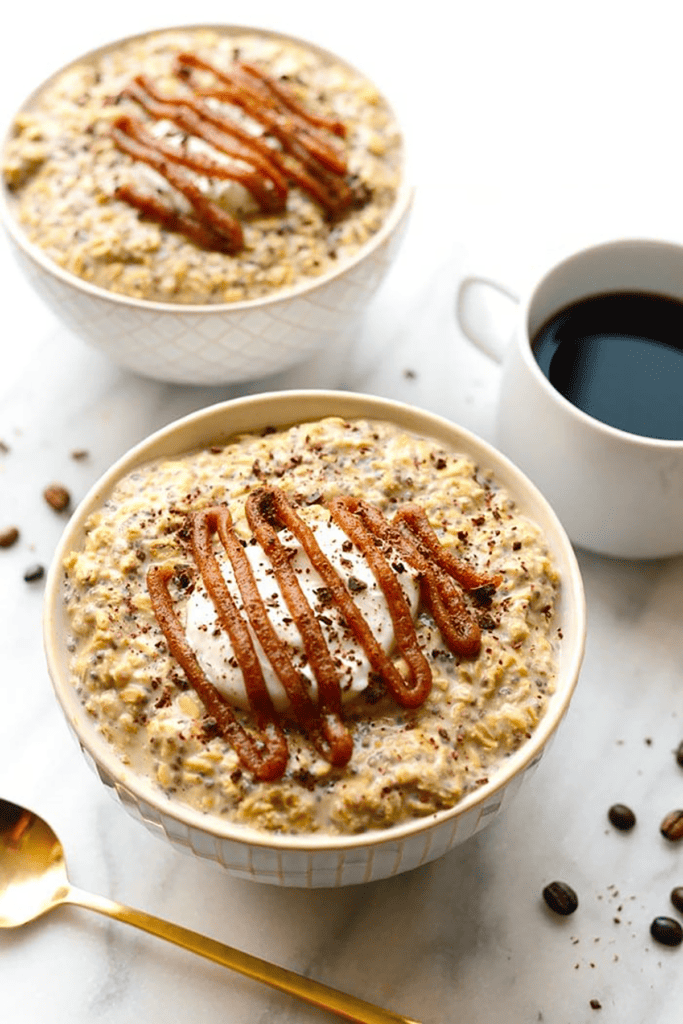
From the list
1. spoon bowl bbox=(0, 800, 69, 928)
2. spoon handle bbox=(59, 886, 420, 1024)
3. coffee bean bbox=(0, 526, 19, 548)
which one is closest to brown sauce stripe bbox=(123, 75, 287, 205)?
coffee bean bbox=(0, 526, 19, 548)

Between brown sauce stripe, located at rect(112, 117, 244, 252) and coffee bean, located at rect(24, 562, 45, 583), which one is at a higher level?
brown sauce stripe, located at rect(112, 117, 244, 252)

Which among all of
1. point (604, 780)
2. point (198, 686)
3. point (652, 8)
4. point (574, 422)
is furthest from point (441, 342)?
point (652, 8)

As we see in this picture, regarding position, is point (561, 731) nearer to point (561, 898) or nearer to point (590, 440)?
point (561, 898)

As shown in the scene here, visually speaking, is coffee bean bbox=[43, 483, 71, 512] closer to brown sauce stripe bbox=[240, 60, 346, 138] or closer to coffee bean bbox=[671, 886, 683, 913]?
brown sauce stripe bbox=[240, 60, 346, 138]

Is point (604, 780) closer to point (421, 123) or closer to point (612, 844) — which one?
point (612, 844)

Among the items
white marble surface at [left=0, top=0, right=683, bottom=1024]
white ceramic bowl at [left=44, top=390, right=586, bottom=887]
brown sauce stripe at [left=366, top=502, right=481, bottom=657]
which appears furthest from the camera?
white marble surface at [left=0, top=0, right=683, bottom=1024]

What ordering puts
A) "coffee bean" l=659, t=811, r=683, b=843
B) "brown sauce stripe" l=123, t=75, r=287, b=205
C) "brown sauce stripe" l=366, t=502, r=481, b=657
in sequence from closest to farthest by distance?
"brown sauce stripe" l=366, t=502, r=481, b=657
"coffee bean" l=659, t=811, r=683, b=843
"brown sauce stripe" l=123, t=75, r=287, b=205

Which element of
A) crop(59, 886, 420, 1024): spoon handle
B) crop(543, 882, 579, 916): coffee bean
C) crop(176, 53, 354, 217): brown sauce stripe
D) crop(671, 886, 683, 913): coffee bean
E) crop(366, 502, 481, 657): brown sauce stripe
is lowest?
crop(671, 886, 683, 913): coffee bean
